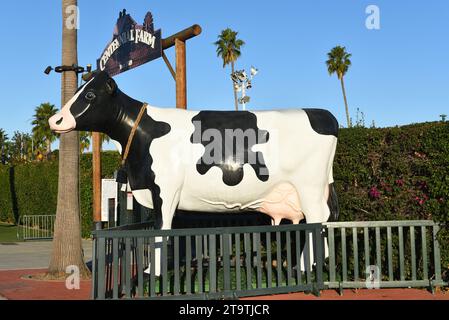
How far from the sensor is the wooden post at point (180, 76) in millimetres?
8039

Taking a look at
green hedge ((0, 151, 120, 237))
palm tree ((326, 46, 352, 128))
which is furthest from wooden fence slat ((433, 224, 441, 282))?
palm tree ((326, 46, 352, 128))

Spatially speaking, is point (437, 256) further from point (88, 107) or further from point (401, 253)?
point (88, 107)

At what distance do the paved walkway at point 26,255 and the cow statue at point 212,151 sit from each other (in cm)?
487

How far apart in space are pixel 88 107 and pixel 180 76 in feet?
7.17

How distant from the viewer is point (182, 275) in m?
7.06

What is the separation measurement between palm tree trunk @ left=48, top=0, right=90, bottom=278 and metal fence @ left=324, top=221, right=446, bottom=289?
3.96m

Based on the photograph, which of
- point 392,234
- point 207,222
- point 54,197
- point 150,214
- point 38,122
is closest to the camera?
point 392,234

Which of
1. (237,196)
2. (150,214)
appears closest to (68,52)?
(150,214)

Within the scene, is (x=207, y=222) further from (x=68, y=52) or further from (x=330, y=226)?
(x=68, y=52)

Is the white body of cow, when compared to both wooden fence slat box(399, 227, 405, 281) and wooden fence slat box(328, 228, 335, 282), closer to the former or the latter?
wooden fence slat box(328, 228, 335, 282)

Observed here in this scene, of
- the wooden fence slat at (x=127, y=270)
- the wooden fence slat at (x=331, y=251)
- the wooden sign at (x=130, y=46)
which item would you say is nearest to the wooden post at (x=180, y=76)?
the wooden sign at (x=130, y=46)

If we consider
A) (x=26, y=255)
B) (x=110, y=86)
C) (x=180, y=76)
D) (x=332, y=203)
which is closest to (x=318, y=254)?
(x=332, y=203)

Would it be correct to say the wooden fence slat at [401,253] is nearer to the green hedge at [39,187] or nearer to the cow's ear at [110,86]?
the cow's ear at [110,86]
